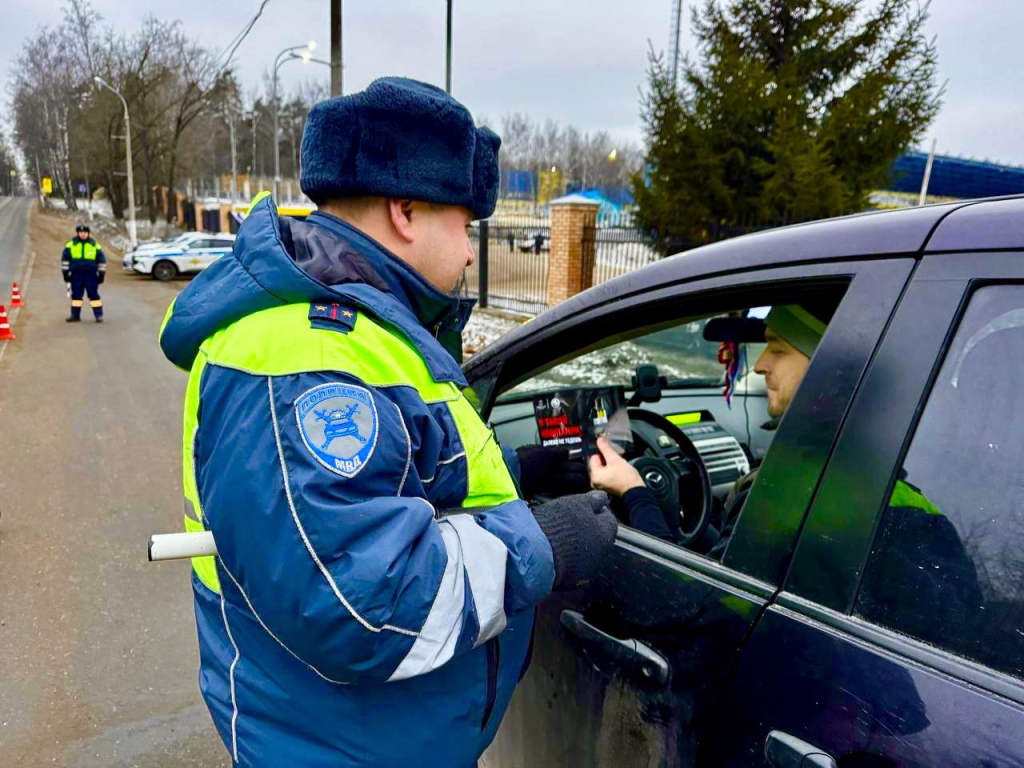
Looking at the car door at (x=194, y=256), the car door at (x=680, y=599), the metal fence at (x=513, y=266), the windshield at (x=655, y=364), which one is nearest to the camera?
the car door at (x=680, y=599)

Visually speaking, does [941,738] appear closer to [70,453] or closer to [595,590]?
[595,590]

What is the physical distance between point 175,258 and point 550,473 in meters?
21.6

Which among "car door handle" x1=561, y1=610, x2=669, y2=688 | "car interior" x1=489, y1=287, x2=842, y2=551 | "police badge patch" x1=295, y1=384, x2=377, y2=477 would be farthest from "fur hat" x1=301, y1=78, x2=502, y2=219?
"car door handle" x1=561, y1=610, x2=669, y2=688

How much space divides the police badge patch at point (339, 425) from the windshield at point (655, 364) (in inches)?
61.0

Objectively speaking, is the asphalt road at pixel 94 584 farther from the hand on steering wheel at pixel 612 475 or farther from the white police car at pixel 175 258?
the white police car at pixel 175 258

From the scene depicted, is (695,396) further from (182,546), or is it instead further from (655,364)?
(182,546)

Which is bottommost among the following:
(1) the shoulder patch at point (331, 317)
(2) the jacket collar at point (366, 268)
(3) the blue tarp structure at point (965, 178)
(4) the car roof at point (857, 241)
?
(1) the shoulder patch at point (331, 317)

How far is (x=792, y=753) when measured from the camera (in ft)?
3.37

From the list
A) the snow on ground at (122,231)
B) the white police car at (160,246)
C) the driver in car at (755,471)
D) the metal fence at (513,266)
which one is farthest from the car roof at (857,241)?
the snow on ground at (122,231)

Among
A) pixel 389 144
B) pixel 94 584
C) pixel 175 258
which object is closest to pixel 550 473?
pixel 389 144

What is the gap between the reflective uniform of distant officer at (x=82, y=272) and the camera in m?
12.8

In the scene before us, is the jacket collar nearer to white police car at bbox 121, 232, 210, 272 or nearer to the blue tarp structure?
white police car at bbox 121, 232, 210, 272

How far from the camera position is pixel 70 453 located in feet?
19.3

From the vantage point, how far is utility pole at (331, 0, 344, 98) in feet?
35.3
